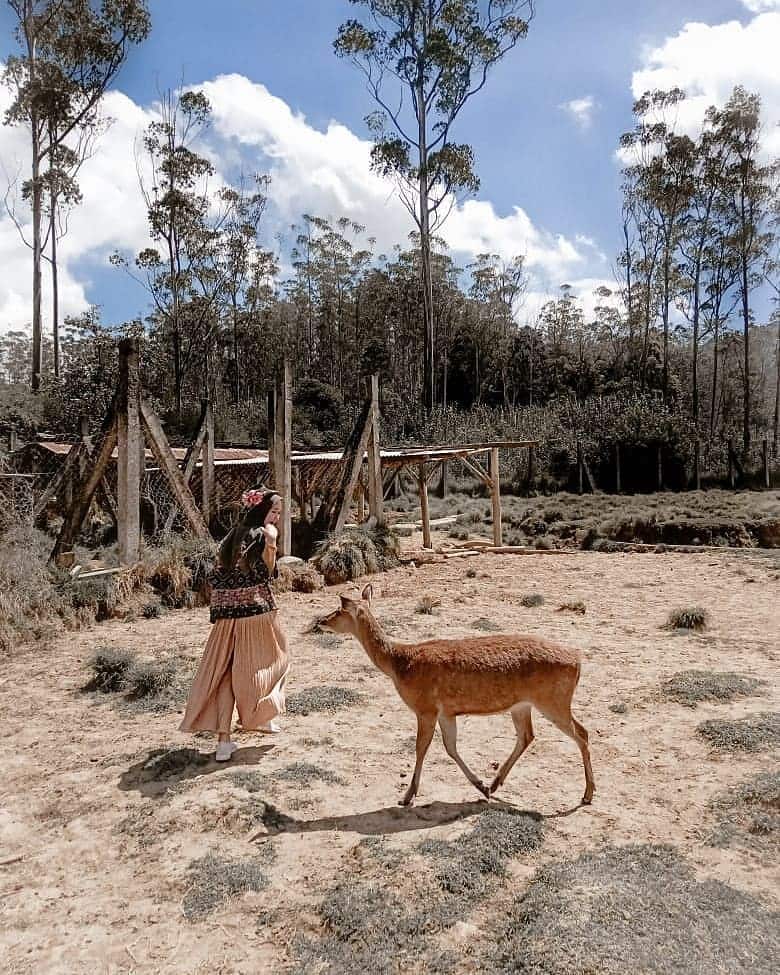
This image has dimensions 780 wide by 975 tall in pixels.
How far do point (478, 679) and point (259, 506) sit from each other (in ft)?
6.02

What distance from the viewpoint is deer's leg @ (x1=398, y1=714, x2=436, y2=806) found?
3729mm

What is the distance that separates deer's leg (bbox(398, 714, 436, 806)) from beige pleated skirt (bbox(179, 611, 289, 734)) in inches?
44.9

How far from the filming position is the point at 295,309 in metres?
52.1

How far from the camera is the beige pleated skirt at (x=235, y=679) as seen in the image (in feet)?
14.6

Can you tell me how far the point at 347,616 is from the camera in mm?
3898

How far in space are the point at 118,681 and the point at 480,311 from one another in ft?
156

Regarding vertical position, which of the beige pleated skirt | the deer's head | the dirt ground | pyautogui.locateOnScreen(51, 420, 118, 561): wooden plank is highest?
pyautogui.locateOnScreen(51, 420, 118, 561): wooden plank

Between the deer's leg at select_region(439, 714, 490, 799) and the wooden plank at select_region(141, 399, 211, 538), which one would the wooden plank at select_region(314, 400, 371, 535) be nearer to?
the wooden plank at select_region(141, 399, 211, 538)

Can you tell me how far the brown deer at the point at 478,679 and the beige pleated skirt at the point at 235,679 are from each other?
102 centimetres

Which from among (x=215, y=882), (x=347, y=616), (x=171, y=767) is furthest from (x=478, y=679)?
(x=171, y=767)

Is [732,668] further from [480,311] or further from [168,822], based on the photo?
[480,311]

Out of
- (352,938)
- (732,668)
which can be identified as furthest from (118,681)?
(732,668)

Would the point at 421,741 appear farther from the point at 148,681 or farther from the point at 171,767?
the point at 148,681

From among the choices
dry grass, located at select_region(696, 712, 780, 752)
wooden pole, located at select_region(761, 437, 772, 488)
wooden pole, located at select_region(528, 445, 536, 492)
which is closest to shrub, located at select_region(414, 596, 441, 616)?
dry grass, located at select_region(696, 712, 780, 752)
